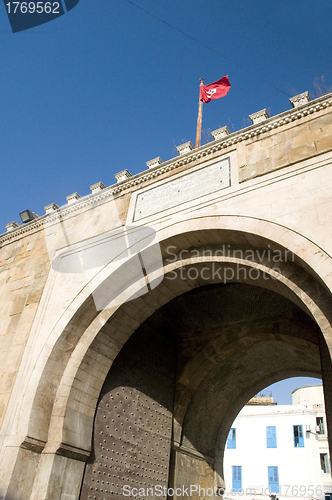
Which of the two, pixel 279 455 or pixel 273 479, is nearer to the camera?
pixel 273 479

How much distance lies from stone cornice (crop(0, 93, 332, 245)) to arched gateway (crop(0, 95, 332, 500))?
0.02 m

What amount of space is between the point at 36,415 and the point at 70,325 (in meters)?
1.24

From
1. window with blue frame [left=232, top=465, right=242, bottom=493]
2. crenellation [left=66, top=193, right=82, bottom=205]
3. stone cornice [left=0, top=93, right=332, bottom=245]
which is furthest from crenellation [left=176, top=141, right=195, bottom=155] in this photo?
window with blue frame [left=232, top=465, right=242, bottom=493]

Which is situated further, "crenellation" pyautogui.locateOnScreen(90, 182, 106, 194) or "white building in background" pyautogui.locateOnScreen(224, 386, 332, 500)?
"white building in background" pyautogui.locateOnScreen(224, 386, 332, 500)

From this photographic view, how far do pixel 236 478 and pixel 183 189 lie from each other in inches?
627

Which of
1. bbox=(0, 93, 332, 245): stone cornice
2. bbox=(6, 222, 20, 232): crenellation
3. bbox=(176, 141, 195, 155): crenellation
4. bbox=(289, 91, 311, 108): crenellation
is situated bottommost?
bbox=(0, 93, 332, 245): stone cornice

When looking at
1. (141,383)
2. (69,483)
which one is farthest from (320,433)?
(69,483)

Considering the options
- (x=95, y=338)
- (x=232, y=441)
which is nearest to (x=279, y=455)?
(x=232, y=441)

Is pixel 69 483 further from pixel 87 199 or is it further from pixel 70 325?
pixel 87 199

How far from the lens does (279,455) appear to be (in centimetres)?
1634

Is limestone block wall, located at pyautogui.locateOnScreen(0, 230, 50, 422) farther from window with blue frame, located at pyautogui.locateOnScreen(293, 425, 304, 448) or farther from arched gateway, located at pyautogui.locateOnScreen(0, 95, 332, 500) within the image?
window with blue frame, located at pyautogui.locateOnScreen(293, 425, 304, 448)

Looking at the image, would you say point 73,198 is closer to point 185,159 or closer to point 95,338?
point 185,159

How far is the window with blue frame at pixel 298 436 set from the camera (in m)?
15.9

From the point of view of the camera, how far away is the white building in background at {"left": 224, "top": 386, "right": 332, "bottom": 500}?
50.8 feet
